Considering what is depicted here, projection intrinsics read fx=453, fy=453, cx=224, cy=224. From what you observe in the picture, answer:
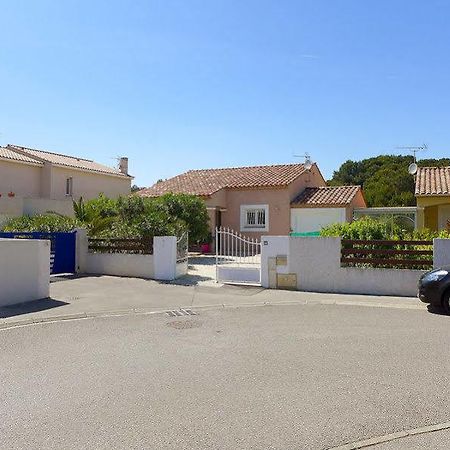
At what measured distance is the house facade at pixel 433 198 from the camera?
18.8 m

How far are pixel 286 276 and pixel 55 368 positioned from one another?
312 inches

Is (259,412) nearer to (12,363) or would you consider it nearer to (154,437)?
(154,437)

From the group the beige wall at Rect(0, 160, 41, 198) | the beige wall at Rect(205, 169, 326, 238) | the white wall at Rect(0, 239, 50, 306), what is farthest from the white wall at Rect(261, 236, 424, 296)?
the beige wall at Rect(0, 160, 41, 198)

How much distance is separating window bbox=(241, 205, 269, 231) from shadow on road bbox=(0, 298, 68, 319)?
15.0 m

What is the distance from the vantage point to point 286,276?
12.7 m

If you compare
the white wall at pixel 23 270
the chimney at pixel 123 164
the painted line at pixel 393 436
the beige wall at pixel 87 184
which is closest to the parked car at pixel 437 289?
the painted line at pixel 393 436

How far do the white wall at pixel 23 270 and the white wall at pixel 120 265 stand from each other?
390 cm

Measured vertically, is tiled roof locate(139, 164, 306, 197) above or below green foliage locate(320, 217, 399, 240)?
above

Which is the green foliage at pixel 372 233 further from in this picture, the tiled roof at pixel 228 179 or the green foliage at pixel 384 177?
the green foliage at pixel 384 177

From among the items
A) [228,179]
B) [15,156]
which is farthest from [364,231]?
[15,156]

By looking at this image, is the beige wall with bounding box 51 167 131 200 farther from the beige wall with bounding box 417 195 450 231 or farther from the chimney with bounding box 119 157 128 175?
the beige wall with bounding box 417 195 450 231

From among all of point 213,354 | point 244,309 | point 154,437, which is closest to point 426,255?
point 244,309

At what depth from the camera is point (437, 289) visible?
373 inches

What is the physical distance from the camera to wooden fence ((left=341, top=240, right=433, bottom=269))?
1169cm
